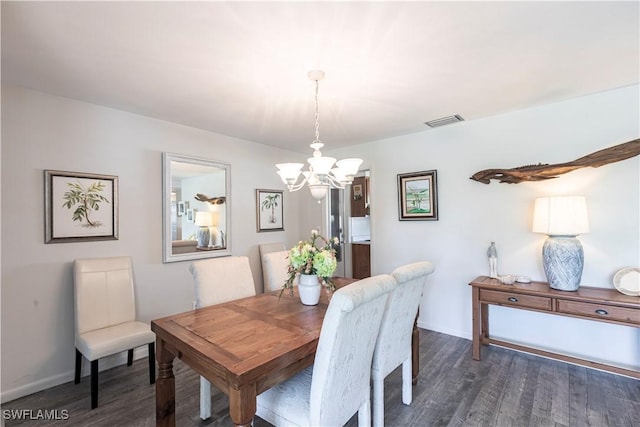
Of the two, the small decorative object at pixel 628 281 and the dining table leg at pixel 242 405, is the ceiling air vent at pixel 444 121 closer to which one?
the small decorative object at pixel 628 281

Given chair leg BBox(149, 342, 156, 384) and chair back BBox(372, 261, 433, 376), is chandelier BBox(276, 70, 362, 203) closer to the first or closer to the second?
chair back BBox(372, 261, 433, 376)

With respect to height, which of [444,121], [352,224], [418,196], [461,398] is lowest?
[461,398]

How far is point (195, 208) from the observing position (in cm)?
327

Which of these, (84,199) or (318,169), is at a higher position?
(318,169)

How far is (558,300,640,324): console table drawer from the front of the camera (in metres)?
2.10

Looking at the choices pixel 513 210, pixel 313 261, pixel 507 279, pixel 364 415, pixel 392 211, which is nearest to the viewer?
pixel 364 415

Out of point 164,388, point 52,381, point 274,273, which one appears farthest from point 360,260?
point 52,381

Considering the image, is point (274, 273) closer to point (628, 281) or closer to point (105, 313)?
point (105, 313)

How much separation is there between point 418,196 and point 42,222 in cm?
361

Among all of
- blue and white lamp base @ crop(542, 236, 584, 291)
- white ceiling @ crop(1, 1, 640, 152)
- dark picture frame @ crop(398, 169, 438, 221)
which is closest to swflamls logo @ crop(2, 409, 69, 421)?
white ceiling @ crop(1, 1, 640, 152)

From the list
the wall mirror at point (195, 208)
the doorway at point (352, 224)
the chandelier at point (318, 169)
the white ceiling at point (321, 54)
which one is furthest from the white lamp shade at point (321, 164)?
the doorway at point (352, 224)

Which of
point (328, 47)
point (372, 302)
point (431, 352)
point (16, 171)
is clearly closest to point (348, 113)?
point (328, 47)

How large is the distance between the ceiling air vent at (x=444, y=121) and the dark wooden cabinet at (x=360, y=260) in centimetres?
249

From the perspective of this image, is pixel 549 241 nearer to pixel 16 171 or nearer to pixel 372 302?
pixel 372 302
